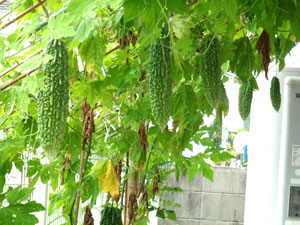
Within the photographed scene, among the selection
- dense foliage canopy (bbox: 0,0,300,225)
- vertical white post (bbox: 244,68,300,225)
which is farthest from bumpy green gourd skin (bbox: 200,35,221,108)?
vertical white post (bbox: 244,68,300,225)

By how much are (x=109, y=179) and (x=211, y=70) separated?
0.63 metres

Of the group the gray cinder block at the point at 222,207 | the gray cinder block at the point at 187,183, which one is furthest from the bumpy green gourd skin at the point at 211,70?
the gray cinder block at the point at 222,207

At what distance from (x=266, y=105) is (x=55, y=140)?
2955 millimetres

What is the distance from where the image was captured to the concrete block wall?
5945 millimetres

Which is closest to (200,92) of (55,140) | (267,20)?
(267,20)

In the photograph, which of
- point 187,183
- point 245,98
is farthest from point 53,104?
point 187,183

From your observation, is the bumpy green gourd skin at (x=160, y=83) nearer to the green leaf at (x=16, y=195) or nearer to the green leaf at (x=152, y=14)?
the green leaf at (x=152, y=14)

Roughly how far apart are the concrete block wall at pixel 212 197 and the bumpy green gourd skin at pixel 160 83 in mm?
4690

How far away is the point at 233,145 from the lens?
704 centimetres

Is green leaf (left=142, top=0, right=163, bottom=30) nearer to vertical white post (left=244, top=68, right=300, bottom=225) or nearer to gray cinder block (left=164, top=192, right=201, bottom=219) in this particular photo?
vertical white post (left=244, top=68, right=300, bottom=225)

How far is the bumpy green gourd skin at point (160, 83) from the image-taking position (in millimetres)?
1252

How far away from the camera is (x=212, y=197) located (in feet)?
19.6

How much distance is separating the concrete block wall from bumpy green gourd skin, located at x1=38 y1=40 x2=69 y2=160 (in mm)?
4880

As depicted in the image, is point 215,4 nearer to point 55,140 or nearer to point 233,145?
point 55,140
